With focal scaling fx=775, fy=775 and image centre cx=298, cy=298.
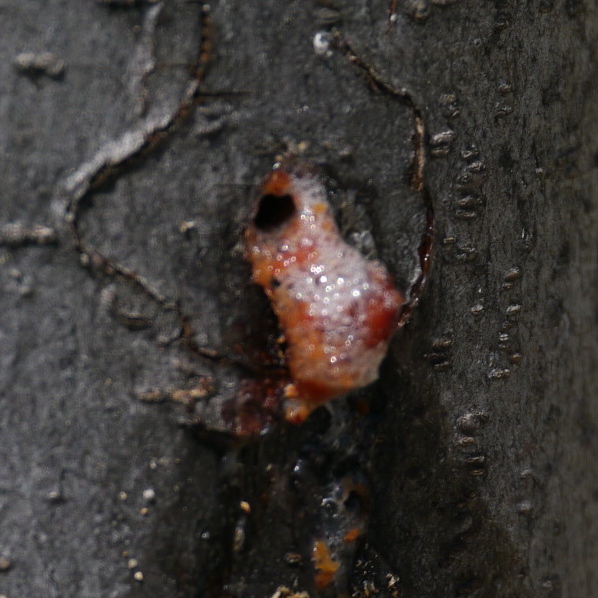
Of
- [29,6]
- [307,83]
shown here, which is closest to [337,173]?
[307,83]

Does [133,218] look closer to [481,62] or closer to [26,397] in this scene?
[26,397]

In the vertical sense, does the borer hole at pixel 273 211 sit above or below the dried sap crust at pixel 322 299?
above

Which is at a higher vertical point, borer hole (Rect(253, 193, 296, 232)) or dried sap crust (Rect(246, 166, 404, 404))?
borer hole (Rect(253, 193, 296, 232))
